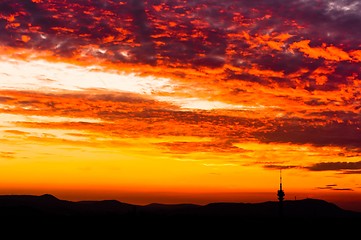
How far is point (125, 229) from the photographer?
593 ft

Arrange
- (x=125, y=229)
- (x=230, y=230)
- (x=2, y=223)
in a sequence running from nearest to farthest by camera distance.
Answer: (x=2, y=223), (x=125, y=229), (x=230, y=230)

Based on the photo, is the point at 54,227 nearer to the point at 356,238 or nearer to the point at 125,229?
the point at 125,229

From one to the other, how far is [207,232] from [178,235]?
78.6 feet

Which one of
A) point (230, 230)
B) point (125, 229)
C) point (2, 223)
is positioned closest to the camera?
point (2, 223)

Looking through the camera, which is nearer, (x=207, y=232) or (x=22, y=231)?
(x=22, y=231)

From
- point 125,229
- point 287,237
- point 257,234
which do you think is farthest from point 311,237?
point 125,229

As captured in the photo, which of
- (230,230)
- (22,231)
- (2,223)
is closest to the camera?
(22,231)

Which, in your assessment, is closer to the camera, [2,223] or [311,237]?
[2,223]

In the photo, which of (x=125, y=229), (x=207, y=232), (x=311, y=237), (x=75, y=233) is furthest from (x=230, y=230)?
(x=75, y=233)

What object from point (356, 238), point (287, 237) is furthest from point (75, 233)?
point (356, 238)

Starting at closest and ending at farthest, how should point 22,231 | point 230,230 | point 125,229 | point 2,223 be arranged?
point 22,231 → point 2,223 → point 125,229 → point 230,230

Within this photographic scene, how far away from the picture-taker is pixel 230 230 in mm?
199125

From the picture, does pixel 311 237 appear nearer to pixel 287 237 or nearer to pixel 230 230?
pixel 287 237

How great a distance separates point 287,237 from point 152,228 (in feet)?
183
